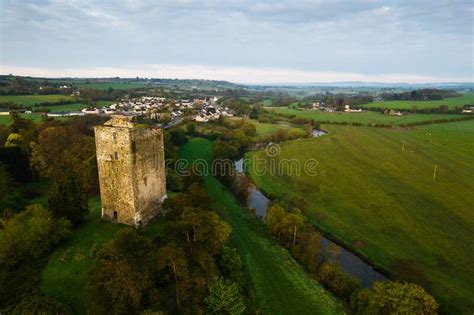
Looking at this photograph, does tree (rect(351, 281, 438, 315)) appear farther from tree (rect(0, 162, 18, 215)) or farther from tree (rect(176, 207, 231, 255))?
tree (rect(0, 162, 18, 215))

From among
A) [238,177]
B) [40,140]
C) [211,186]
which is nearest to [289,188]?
[238,177]

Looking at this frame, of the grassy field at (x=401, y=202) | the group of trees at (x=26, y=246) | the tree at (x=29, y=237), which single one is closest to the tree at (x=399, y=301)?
the grassy field at (x=401, y=202)

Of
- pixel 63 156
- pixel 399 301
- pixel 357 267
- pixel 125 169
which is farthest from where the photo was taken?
pixel 63 156

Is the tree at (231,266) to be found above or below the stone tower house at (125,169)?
below

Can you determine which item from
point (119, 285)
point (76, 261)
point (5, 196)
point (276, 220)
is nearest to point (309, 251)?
point (276, 220)

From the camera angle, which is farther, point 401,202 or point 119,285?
point 401,202

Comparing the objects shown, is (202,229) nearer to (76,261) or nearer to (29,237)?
(76,261)

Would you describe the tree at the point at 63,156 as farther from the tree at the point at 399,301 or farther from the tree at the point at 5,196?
the tree at the point at 399,301
